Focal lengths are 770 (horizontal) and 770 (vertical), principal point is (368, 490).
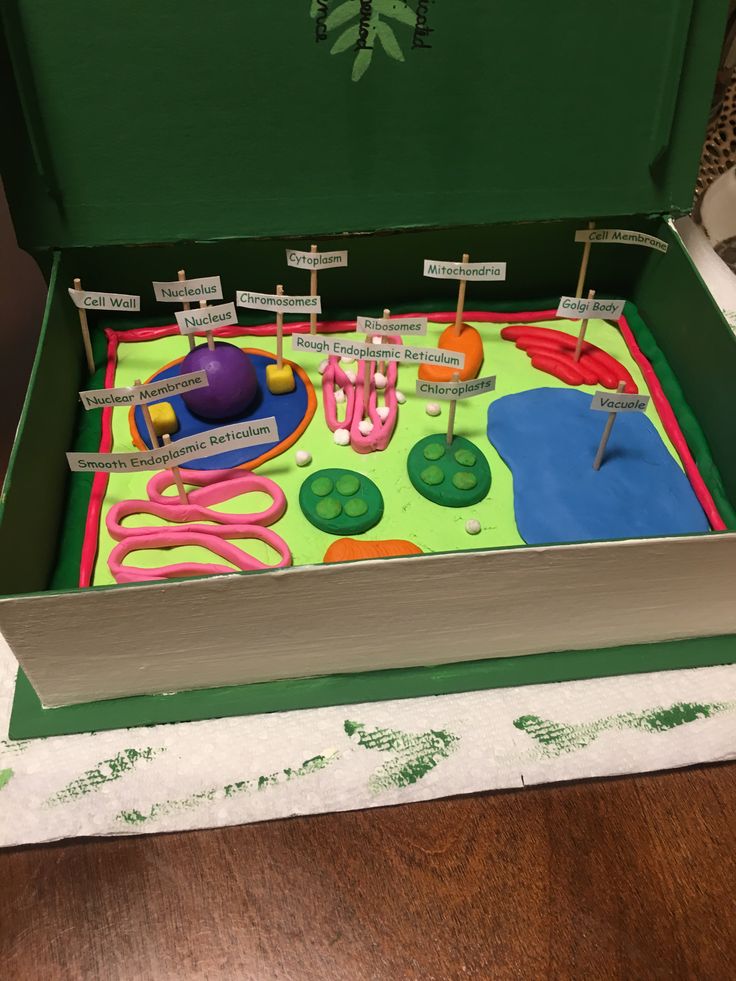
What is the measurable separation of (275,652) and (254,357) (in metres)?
0.52

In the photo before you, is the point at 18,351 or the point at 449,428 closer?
the point at 449,428

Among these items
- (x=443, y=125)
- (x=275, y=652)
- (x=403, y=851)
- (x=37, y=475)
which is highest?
(x=443, y=125)

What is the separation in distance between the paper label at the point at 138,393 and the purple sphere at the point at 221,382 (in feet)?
0.33

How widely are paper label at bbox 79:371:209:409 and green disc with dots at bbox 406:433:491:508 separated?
0.30 metres

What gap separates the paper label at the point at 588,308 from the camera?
105 centimetres

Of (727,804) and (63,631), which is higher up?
(63,631)

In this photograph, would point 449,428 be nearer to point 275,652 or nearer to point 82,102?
point 275,652

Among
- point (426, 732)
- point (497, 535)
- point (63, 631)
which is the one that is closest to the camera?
point (63, 631)

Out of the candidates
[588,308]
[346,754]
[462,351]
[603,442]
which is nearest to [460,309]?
[462,351]

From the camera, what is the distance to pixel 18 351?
1161mm

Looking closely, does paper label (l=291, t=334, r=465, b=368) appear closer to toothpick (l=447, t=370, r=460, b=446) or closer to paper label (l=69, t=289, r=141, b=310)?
toothpick (l=447, t=370, r=460, b=446)

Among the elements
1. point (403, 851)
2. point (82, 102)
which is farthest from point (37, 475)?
point (403, 851)

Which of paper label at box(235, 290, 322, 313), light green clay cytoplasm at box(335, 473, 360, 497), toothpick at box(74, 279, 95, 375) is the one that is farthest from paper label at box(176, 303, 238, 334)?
light green clay cytoplasm at box(335, 473, 360, 497)

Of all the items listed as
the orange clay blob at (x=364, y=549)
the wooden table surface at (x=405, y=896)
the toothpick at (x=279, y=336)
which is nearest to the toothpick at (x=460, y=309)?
the toothpick at (x=279, y=336)
